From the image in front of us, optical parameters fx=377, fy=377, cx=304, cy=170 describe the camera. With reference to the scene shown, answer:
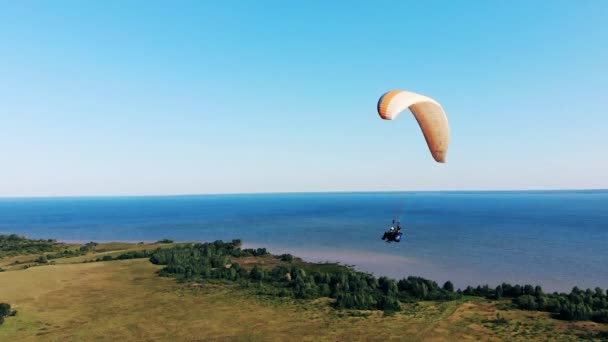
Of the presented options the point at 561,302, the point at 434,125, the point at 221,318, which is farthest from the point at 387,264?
the point at 434,125

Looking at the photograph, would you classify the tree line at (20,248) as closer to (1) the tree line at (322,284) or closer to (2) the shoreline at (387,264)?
(1) the tree line at (322,284)

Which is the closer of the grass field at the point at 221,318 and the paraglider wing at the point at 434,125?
the paraglider wing at the point at 434,125

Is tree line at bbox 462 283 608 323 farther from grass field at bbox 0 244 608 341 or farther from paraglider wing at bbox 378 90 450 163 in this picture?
paraglider wing at bbox 378 90 450 163

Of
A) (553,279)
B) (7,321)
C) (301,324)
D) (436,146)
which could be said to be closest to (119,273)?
(7,321)

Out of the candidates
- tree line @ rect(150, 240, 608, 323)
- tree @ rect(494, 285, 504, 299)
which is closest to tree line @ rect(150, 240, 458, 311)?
tree line @ rect(150, 240, 608, 323)

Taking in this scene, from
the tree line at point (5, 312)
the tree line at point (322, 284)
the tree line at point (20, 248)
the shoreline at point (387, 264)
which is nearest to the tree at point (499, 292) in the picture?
the tree line at point (322, 284)

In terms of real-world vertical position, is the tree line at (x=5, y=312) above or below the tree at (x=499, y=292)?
above

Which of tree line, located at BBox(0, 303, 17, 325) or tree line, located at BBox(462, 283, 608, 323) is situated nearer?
tree line, located at BBox(0, 303, 17, 325)

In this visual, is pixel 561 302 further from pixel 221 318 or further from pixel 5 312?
pixel 5 312

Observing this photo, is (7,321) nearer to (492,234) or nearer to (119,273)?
(119,273)
